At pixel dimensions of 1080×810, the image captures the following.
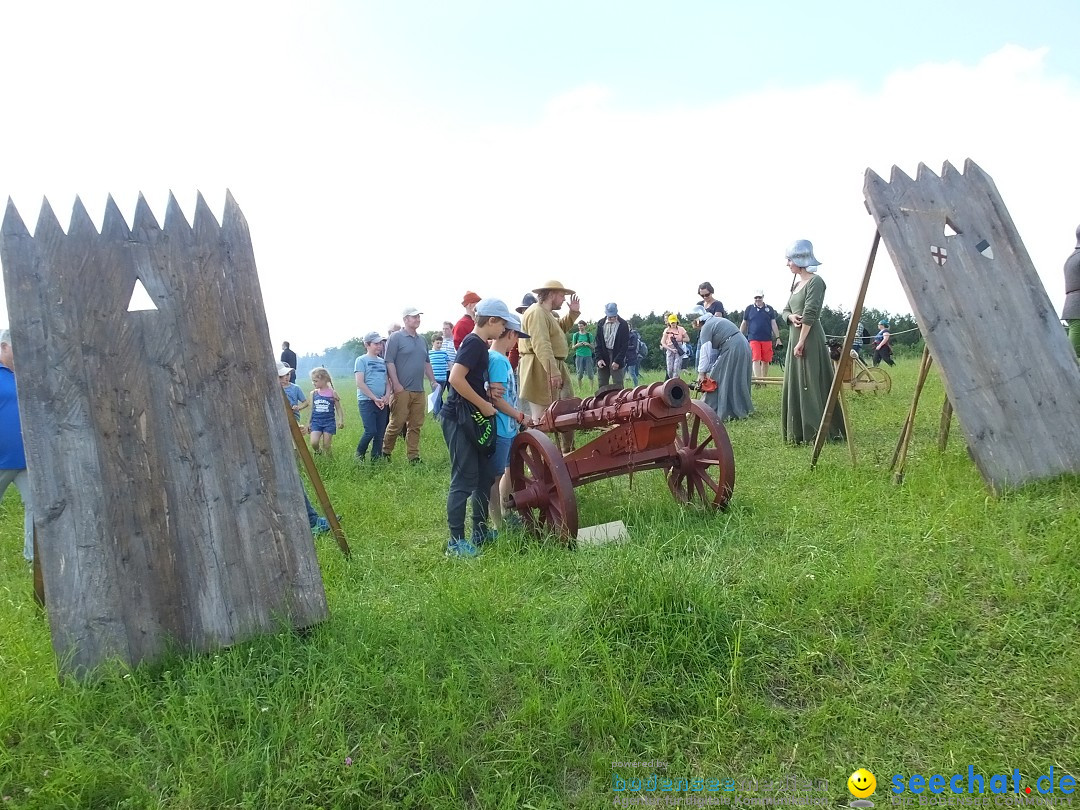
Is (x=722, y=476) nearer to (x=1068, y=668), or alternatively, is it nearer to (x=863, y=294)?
(x=863, y=294)

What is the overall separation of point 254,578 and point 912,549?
3295 millimetres

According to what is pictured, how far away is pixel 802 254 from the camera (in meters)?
6.82

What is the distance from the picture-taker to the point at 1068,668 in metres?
2.78

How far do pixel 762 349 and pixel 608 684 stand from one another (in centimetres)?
989

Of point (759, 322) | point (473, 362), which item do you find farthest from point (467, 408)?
point (759, 322)

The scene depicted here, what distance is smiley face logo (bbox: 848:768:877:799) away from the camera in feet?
7.74

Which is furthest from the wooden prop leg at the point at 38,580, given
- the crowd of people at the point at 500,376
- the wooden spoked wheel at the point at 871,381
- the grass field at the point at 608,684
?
the wooden spoked wheel at the point at 871,381

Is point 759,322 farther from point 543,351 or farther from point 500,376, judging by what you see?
point 500,376

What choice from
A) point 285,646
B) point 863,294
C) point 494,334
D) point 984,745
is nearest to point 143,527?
point 285,646

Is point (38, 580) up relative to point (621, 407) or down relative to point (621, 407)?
down

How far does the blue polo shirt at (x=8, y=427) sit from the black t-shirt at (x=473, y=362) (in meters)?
2.90

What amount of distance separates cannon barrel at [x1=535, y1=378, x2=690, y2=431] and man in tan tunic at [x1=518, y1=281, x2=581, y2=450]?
4.05ft

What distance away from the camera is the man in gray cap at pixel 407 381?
837 cm

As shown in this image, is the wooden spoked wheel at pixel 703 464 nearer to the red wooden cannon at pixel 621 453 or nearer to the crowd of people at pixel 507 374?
the red wooden cannon at pixel 621 453
